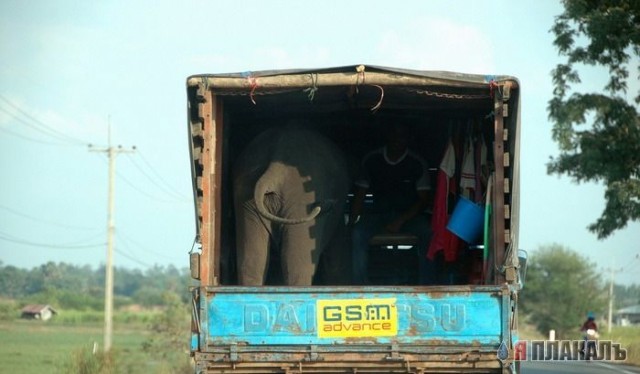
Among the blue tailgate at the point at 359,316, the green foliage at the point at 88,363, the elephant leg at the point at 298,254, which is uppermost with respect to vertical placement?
the elephant leg at the point at 298,254

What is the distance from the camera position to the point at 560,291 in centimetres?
5309

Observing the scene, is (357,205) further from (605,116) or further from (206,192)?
(605,116)

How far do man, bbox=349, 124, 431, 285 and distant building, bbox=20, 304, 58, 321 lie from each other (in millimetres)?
56882

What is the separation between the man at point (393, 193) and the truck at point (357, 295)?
3.44ft

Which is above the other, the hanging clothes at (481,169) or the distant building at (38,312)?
the hanging clothes at (481,169)

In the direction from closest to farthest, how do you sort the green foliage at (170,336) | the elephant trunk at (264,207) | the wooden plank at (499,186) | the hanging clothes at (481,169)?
1. the wooden plank at (499,186)
2. the elephant trunk at (264,207)
3. the hanging clothes at (481,169)
4. the green foliage at (170,336)

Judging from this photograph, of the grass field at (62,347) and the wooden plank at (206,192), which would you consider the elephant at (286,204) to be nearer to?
the wooden plank at (206,192)

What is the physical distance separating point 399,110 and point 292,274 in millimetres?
1879

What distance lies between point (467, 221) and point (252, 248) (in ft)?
5.34

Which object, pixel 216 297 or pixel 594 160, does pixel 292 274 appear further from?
pixel 594 160

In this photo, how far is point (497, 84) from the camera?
7.07 m

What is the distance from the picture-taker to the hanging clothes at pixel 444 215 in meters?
8.35

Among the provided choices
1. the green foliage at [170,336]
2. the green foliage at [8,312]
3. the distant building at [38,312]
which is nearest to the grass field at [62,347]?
the green foliage at [170,336]

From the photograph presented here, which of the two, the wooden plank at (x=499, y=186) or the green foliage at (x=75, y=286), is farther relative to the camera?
the green foliage at (x=75, y=286)
